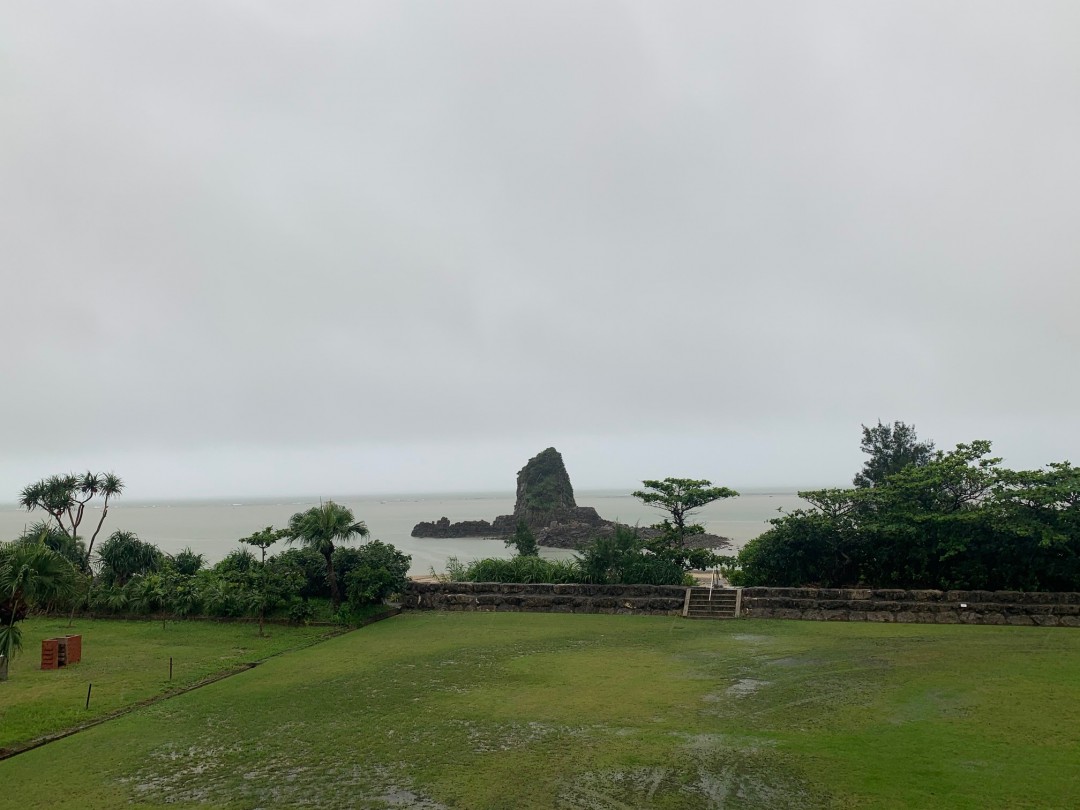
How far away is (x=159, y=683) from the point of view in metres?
12.9

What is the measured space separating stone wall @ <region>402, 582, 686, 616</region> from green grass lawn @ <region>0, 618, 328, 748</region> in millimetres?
3931

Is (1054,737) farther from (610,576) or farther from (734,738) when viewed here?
(610,576)

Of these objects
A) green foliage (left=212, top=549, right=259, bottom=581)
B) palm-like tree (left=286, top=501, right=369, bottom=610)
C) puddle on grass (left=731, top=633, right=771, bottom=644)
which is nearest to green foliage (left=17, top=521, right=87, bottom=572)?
green foliage (left=212, top=549, right=259, bottom=581)

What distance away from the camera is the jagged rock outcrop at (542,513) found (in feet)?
253

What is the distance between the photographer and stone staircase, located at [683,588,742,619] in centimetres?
1900

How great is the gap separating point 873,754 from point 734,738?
1696mm

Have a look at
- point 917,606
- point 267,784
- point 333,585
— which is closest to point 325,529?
point 333,585

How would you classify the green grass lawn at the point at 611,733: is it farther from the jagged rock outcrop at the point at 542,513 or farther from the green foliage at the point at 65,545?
the jagged rock outcrop at the point at 542,513

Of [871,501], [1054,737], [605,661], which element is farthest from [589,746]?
[871,501]

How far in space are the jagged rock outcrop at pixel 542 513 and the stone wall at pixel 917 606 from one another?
54051 mm

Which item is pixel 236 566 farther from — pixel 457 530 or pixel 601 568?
pixel 457 530

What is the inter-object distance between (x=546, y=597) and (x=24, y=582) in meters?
13.1

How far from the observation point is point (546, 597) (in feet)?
68.4

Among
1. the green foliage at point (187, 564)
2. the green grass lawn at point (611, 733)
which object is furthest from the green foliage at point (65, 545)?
the green grass lawn at point (611, 733)
